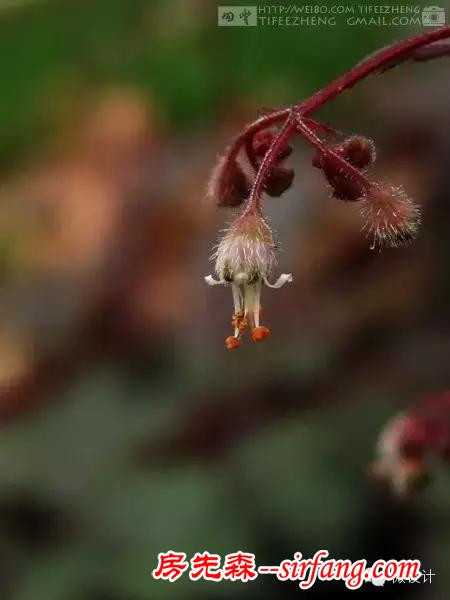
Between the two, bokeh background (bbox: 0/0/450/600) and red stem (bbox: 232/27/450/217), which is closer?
red stem (bbox: 232/27/450/217)

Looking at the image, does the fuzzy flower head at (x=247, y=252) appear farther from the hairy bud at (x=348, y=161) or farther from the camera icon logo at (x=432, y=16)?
the camera icon logo at (x=432, y=16)

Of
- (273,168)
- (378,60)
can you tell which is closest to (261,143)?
(273,168)

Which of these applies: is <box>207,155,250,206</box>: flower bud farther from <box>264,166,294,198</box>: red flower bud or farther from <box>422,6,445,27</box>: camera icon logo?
<box>422,6,445,27</box>: camera icon logo

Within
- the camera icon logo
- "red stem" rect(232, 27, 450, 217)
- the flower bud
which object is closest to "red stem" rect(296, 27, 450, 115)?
"red stem" rect(232, 27, 450, 217)

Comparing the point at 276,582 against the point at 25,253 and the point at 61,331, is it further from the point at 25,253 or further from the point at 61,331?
the point at 25,253

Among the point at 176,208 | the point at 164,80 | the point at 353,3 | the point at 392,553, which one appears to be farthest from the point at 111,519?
the point at 353,3
